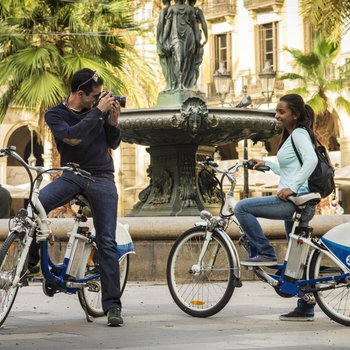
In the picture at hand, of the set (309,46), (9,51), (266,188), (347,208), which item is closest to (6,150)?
(9,51)

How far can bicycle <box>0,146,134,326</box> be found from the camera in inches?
315

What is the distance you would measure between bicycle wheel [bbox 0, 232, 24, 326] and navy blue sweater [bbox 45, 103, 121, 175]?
75cm

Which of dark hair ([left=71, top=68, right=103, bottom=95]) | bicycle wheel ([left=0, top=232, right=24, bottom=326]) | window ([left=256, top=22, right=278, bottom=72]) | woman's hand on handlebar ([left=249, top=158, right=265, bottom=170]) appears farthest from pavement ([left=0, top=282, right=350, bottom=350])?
window ([left=256, top=22, right=278, bottom=72])

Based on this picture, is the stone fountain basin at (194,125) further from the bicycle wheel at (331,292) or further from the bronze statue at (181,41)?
the bicycle wheel at (331,292)

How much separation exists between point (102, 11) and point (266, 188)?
12.9 metres

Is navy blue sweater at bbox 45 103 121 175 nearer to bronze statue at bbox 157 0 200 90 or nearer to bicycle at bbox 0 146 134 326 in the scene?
bicycle at bbox 0 146 134 326

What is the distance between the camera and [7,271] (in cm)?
800

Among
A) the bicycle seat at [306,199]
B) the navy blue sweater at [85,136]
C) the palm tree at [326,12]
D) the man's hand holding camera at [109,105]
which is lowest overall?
the bicycle seat at [306,199]

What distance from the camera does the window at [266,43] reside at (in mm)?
49719

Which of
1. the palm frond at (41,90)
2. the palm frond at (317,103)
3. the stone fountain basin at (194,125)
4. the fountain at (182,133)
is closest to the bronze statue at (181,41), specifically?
the fountain at (182,133)

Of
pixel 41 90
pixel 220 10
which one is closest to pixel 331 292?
pixel 41 90

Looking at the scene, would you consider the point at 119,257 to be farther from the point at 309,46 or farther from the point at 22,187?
the point at 309,46

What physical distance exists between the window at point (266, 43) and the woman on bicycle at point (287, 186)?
133 ft

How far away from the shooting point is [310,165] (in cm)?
861
